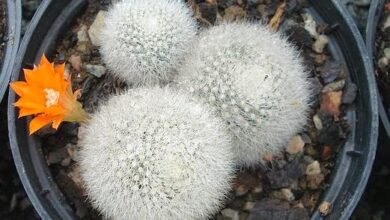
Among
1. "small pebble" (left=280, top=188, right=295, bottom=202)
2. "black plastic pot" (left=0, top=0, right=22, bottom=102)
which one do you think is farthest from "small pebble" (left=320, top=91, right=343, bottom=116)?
"black plastic pot" (left=0, top=0, right=22, bottom=102)

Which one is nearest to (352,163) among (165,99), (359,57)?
(359,57)

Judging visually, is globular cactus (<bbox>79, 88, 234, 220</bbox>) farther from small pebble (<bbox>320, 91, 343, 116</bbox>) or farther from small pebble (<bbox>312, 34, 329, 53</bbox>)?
small pebble (<bbox>312, 34, 329, 53</bbox>)

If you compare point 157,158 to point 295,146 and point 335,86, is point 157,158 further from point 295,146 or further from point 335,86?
point 335,86

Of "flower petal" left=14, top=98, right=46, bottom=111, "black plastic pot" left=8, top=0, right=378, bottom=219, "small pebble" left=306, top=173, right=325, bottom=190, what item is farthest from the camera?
"small pebble" left=306, top=173, right=325, bottom=190

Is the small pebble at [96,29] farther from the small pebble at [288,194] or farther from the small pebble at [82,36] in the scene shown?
the small pebble at [288,194]

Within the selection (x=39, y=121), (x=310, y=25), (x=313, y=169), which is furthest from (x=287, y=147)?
(x=39, y=121)

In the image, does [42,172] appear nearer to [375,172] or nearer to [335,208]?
[335,208]

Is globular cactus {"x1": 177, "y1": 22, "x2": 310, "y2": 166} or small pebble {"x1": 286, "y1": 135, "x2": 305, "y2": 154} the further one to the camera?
small pebble {"x1": 286, "y1": 135, "x2": 305, "y2": 154}
